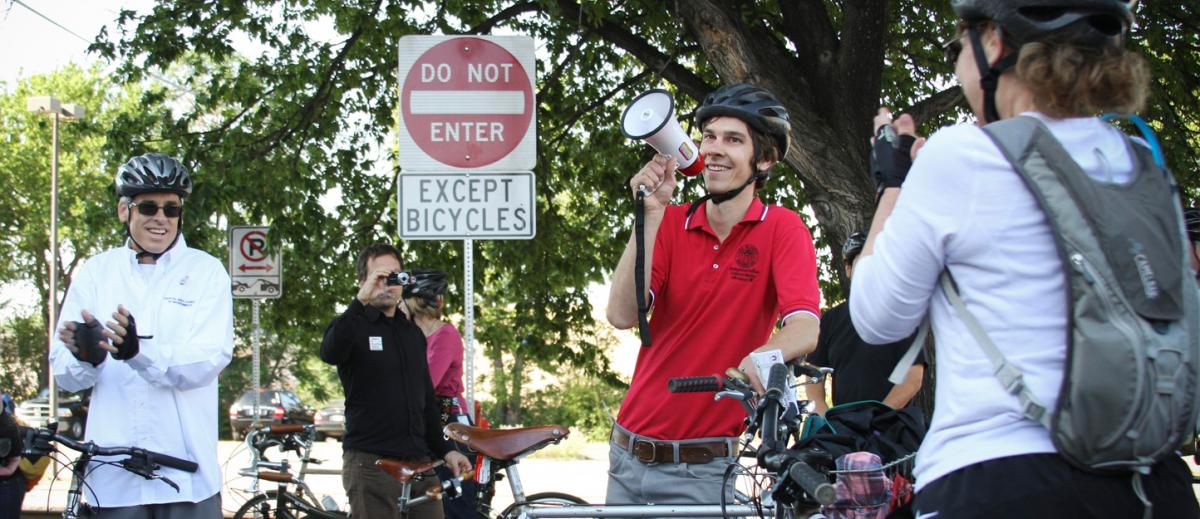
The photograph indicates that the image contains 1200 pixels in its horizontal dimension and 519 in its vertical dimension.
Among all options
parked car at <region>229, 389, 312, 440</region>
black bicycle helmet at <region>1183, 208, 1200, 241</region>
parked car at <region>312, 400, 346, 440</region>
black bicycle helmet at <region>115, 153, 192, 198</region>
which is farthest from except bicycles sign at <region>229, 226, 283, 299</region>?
parked car at <region>312, 400, 346, 440</region>

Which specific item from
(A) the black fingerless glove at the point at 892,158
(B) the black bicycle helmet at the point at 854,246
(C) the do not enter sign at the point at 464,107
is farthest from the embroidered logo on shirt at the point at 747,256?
(C) the do not enter sign at the point at 464,107

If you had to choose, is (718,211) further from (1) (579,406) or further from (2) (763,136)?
(1) (579,406)

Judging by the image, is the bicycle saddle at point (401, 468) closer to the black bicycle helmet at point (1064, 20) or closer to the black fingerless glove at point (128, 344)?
the black fingerless glove at point (128, 344)

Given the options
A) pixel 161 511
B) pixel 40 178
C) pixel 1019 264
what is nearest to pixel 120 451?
pixel 161 511

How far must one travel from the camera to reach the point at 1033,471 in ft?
7.17

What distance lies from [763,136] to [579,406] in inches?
1480

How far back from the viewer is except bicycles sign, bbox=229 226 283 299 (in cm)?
1427

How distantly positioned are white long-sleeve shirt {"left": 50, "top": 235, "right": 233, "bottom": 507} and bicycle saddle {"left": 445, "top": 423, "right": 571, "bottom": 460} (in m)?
1.63

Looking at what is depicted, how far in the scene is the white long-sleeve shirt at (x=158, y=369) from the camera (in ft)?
15.2

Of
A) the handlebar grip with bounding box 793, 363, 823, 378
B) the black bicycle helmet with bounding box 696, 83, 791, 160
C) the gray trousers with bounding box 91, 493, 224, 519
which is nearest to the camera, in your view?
the handlebar grip with bounding box 793, 363, 823, 378

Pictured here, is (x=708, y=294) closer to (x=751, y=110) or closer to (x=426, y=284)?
(x=751, y=110)

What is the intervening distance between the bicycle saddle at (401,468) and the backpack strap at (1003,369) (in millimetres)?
5098

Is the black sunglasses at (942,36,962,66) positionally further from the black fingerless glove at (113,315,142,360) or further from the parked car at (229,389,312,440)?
the parked car at (229,389,312,440)

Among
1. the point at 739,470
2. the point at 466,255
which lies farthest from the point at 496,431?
the point at 739,470
